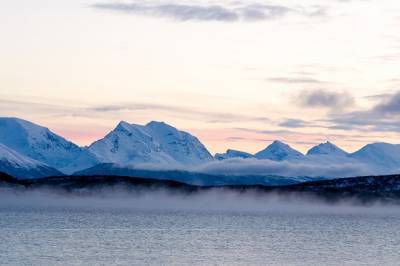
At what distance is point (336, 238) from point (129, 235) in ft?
146

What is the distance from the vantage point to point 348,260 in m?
128

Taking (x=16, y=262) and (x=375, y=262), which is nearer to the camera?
(x=16, y=262)

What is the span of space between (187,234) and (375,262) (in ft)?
203

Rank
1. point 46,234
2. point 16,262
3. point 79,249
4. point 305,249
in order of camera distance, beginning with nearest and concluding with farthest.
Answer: point 16,262 → point 79,249 → point 305,249 → point 46,234

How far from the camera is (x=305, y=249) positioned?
147125mm

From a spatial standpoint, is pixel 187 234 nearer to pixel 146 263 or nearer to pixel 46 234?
pixel 46 234

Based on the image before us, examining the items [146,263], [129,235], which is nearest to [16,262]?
[146,263]

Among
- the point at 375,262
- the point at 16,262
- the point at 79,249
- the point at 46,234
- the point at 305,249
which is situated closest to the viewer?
the point at 16,262

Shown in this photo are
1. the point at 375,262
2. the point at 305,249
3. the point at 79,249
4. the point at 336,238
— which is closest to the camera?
the point at 375,262

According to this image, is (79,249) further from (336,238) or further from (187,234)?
(336,238)

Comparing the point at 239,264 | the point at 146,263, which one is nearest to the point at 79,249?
the point at 146,263

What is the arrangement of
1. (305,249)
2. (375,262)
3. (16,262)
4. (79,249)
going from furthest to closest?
(305,249) < (79,249) < (375,262) < (16,262)

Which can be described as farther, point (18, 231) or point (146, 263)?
point (18, 231)

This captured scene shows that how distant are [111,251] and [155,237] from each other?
35.2 metres
